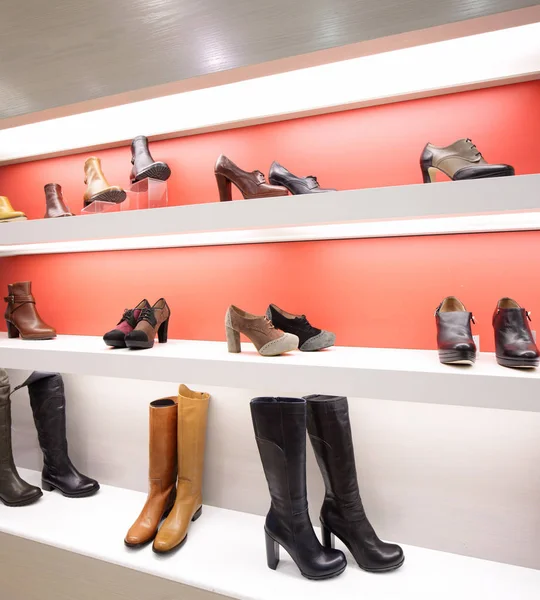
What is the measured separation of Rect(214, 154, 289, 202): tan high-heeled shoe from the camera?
65.6 inches

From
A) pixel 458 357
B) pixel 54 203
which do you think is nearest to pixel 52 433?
pixel 54 203

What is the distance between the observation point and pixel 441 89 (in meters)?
1.69

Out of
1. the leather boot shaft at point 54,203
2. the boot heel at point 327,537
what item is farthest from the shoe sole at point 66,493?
the leather boot shaft at point 54,203

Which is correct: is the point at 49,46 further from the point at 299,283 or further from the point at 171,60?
the point at 299,283

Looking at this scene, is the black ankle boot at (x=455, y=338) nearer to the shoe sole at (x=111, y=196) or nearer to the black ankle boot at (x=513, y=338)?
the black ankle boot at (x=513, y=338)

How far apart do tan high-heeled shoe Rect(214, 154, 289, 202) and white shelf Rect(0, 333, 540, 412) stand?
60cm

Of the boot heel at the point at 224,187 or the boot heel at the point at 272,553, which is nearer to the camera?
the boot heel at the point at 272,553

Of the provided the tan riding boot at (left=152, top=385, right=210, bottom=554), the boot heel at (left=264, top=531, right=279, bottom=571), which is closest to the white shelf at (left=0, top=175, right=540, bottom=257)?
the tan riding boot at (left=152, top=385, right=210, bottom=554)

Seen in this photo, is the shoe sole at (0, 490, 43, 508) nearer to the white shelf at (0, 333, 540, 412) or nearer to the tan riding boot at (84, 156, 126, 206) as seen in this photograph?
the white shelf at (0, 333, 540, 412)

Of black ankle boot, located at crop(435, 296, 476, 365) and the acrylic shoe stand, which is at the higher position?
the acrylic shoe stand

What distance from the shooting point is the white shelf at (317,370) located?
3.96ft

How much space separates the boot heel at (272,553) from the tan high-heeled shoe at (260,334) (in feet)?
2.10

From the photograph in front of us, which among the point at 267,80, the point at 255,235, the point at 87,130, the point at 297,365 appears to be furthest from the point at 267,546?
the point at 87,130

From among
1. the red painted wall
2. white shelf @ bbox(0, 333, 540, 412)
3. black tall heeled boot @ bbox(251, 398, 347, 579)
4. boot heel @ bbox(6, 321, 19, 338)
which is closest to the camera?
white shelf @ bbox(0, 333, 540, 412)
